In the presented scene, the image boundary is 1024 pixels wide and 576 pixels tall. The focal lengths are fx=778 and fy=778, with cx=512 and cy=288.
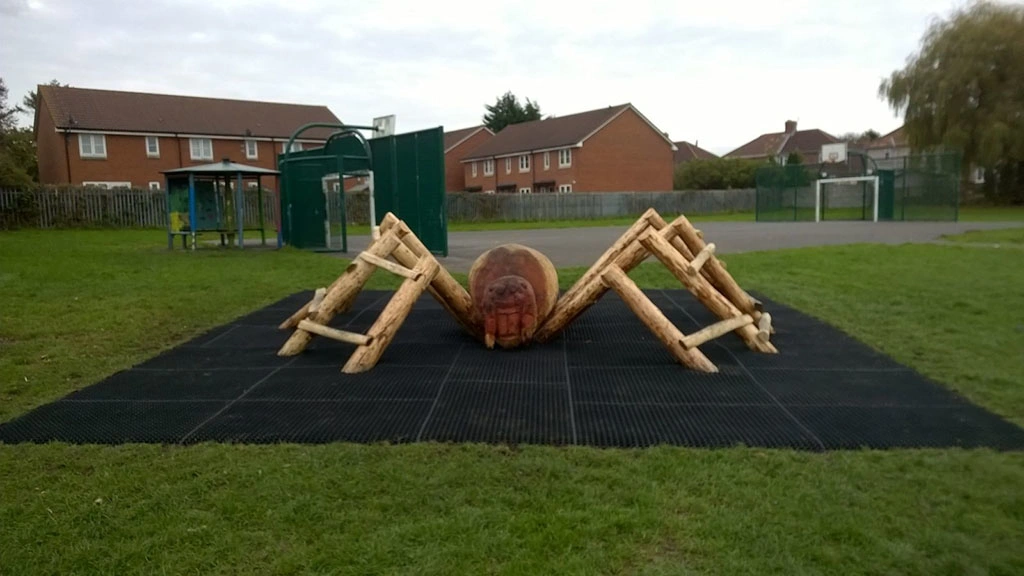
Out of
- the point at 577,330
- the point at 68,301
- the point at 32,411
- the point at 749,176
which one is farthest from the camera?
the point at 749,176

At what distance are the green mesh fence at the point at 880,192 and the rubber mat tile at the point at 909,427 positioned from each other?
32.8 metres

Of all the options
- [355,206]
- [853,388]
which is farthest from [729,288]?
[355,206]

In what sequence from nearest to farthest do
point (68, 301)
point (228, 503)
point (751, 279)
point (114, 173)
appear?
point (228, 503) < point (68, 301) < point (751, 279) < point (114, 173)

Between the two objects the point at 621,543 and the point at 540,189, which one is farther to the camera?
the point at 540,189

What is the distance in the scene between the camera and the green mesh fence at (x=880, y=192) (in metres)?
33.8

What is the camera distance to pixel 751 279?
1205 centimetres

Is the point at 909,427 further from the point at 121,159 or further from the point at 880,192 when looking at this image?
the point at 121,159

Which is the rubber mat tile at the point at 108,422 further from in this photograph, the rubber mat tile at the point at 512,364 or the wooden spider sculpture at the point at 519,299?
the rubber mat tile at the point at 512,364

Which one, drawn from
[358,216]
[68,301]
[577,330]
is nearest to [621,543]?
[577,330]

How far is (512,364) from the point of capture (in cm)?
665

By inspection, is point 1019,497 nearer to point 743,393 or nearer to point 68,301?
point 743,393

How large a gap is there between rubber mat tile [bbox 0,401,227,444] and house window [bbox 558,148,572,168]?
5046 centimetres

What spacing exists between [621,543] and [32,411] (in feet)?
14.1

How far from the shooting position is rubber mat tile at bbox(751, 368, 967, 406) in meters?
5.46
